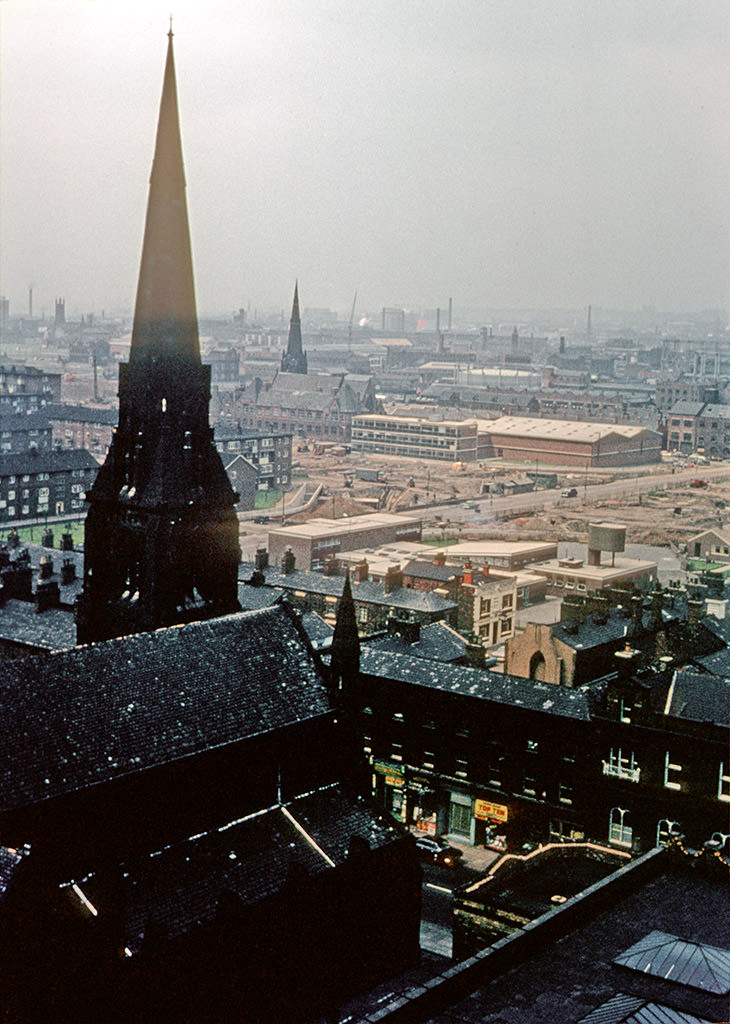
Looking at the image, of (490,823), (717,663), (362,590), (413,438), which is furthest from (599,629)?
(413,438)

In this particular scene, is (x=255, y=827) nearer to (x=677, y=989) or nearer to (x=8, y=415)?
(x=677, y=989)

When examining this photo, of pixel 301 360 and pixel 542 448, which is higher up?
pixel 301 360

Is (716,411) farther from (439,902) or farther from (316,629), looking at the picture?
(439,902)

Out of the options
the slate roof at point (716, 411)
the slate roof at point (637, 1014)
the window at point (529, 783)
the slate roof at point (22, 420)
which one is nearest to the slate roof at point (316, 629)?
the window at point (529, 783)

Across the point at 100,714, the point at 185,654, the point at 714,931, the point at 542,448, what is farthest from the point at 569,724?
the point at 542,448

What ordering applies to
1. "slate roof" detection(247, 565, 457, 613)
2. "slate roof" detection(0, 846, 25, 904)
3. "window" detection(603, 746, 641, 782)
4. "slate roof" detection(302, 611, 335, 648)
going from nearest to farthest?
"slate roof" detection(0, 846, 25, 904), "window" detection(603, 746, 641, 782), "slate roof" detection(302, 611, 335, 648), "slate roof" detection(247, 565, 457, 613)

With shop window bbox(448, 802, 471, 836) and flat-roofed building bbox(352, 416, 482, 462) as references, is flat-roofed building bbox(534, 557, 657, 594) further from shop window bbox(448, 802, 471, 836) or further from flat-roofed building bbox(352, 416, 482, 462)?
shop window bbox(448, 802, 471, 836)

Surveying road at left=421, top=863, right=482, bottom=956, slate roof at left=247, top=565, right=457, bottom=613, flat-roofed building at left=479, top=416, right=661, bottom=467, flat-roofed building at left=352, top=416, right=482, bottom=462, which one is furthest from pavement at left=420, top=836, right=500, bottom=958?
flat-roofed building at left=479, top=416, right=661, bottom=467
